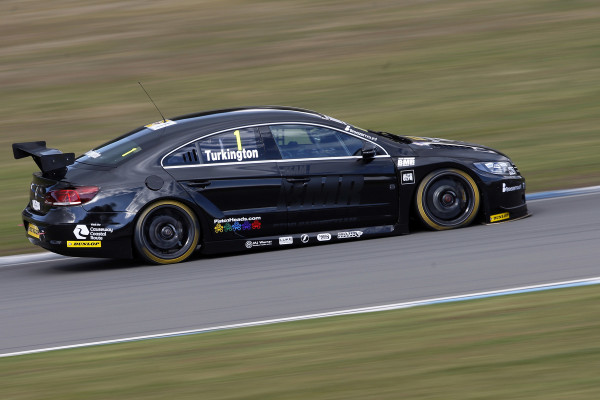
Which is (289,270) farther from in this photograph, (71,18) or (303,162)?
(71,18)

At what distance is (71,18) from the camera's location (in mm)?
21172

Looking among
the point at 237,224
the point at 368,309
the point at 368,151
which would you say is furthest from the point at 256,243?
the point at 368,309

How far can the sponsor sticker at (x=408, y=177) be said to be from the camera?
942cm

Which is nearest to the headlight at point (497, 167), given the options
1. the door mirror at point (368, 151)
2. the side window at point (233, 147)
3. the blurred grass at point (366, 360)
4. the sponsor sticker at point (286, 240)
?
the door mirror at point (368, 151)

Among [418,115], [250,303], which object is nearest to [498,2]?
[418,115]

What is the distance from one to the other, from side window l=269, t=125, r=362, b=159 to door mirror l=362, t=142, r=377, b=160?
0.21 ft

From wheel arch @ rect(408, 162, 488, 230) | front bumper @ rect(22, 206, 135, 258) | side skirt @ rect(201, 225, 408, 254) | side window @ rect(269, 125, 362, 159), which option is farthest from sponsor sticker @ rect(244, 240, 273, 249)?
wheel arch @ rect(408, 162, 488, 230)

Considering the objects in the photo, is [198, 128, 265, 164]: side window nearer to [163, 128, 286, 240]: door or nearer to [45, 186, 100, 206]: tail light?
[163, 128, 286, 240]: door

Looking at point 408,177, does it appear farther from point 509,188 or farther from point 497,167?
point 509,188

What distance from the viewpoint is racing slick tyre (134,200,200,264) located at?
351 inches

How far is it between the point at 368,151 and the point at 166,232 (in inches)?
87.2

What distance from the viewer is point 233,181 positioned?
9102 mm

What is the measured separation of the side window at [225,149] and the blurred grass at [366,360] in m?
2.87

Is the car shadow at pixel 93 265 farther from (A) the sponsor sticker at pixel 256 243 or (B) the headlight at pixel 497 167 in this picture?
(B) the headlight at pixel 497 167
